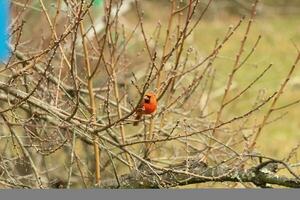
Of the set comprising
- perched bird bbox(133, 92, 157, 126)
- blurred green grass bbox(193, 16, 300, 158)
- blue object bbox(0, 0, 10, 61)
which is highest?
blurred green grass bbox(193, 16, 300, 158)

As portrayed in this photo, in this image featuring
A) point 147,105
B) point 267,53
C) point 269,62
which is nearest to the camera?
point 147,105

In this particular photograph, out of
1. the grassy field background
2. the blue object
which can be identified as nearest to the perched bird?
the blue object

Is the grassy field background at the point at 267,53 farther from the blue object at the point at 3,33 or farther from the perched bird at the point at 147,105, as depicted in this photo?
the perched bird at the point at 147,105

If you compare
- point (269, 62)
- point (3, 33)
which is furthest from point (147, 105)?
point (269, 62)

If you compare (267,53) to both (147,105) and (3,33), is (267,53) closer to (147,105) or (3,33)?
(3,33)

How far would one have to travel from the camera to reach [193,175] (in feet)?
10.5

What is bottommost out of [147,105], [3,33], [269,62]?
[147,105]

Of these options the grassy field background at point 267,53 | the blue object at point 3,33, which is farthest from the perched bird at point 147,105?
the grassy field background at point 267,53

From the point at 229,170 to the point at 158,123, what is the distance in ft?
4.93

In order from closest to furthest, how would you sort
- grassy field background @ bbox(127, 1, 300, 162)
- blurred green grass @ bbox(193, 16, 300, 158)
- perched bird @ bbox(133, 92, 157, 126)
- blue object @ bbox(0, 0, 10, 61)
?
perched bird @ bbox(133, 92, 157, 126) < blue object @ bbox(0, 0, 10, 61) < blurred green grass @ bbox(193, 16, 300, 158) < grassy field background @ bbox(127, 1, 300, 162)

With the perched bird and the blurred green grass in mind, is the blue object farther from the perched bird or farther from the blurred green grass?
the blurred green grass

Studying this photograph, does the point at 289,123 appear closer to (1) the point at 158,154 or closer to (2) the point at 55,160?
→ (2) the point at 55,160

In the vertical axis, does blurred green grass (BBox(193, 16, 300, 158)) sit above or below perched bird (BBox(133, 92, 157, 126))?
above

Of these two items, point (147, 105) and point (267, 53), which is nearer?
point (147, 105)
